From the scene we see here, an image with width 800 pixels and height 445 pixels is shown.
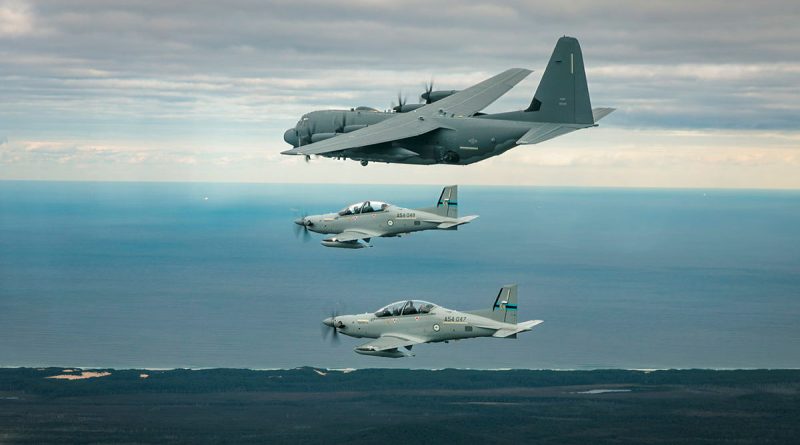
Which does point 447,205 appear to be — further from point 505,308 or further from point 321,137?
point 321,137

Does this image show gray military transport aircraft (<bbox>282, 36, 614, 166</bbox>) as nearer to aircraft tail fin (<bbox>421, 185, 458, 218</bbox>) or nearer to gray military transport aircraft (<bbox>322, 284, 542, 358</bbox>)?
aircraft tail fin (<bbox>421, 185, 458, 218</bbox>)

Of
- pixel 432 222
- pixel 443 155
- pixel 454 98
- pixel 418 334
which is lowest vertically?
pixel 418 334

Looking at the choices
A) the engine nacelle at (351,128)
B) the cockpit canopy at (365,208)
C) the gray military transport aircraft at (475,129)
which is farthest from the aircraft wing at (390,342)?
the engine nacelle at (351,128)

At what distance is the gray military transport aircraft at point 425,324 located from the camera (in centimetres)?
6694

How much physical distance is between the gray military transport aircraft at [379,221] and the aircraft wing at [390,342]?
839cm

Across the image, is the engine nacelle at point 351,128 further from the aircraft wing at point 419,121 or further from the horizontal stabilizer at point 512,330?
the horizontal stabilizer at point 512,330

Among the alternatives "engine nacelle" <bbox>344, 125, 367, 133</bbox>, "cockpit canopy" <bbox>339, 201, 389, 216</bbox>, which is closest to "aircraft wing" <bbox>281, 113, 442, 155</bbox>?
"engine nacelle" <bbox>344, 125, 367, 133</bbox>

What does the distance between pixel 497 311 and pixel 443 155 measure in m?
21.4

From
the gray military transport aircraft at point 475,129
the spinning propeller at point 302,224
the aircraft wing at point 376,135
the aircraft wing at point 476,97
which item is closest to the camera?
the aircraft wing at point 376,135

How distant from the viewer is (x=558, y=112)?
88062 millimetres

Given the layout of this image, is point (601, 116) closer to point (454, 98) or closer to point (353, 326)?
point (454, 98)

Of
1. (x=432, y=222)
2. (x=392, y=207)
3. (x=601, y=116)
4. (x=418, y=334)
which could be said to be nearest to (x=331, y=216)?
(x=392, y=207)

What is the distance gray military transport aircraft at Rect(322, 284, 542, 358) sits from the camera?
220ft

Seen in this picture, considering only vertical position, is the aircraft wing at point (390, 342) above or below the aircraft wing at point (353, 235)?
below
